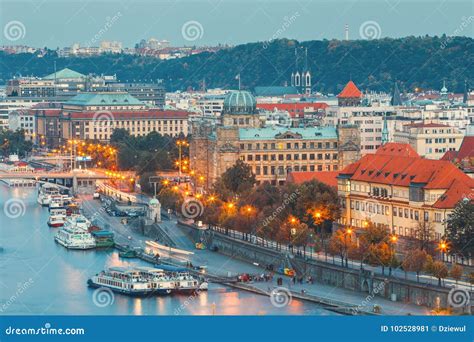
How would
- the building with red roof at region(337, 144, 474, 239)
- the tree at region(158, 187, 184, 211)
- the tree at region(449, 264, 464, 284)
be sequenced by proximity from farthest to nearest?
the tree at region(158, 187, 184, 211) < the building with red roof at region(337, 144, 474, 239) < the tree at region(449, 264, 464, 284)

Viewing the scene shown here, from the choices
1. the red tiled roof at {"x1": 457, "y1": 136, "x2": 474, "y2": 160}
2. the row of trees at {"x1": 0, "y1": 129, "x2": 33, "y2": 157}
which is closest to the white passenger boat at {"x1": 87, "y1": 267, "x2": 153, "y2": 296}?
the red tiled roof at {"x1": 457, "y1": 136, "x2": 474, "y2": 160}

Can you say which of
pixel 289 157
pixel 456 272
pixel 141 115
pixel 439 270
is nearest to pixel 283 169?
pixel 289 157

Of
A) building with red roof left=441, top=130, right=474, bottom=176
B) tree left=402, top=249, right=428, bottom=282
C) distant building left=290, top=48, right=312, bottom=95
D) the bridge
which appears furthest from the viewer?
distant building left=290, top=48, right=312, bottom=95

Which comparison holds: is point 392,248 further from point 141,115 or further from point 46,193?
point 141,115

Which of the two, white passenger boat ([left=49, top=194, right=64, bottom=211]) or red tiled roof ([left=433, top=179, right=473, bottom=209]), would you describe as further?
white passenger boat ([left=49, top=194, right=64, bottom=211])

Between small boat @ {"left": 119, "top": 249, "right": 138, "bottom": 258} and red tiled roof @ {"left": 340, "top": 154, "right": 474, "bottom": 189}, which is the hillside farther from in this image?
red tiled roof @ {"left": 340, "top": 154, "right": 474, "bottom": 189}
